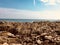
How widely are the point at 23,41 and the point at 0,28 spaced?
347 cm

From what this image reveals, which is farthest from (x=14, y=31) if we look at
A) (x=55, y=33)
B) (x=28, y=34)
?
(x=55, y=33)

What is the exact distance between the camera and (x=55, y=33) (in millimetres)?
13328

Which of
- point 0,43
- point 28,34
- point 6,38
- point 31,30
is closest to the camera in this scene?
point 0,43

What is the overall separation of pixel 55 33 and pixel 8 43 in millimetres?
4163

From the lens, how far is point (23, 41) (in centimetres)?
1155

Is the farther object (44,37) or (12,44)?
(44,37)

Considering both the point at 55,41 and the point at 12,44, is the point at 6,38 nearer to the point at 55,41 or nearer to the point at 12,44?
the point at 12,44

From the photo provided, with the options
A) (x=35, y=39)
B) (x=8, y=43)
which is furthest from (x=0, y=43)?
(x=35, y=39)

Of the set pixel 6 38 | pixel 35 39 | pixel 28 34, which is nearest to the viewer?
pixel 6 38

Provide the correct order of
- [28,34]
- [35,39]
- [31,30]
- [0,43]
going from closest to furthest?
[0,43], [35,39], [28,34], [31,30]

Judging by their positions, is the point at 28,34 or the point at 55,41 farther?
the point at 28,34

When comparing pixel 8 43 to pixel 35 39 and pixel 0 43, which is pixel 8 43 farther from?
pixel 35 39

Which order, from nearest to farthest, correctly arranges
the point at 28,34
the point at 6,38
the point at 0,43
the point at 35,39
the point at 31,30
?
the point at 0,43, the point at 6,38, the point at 35,39, the point at 28,34, the point at 31,30

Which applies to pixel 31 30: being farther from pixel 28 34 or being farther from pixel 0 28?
pixel 0 28
